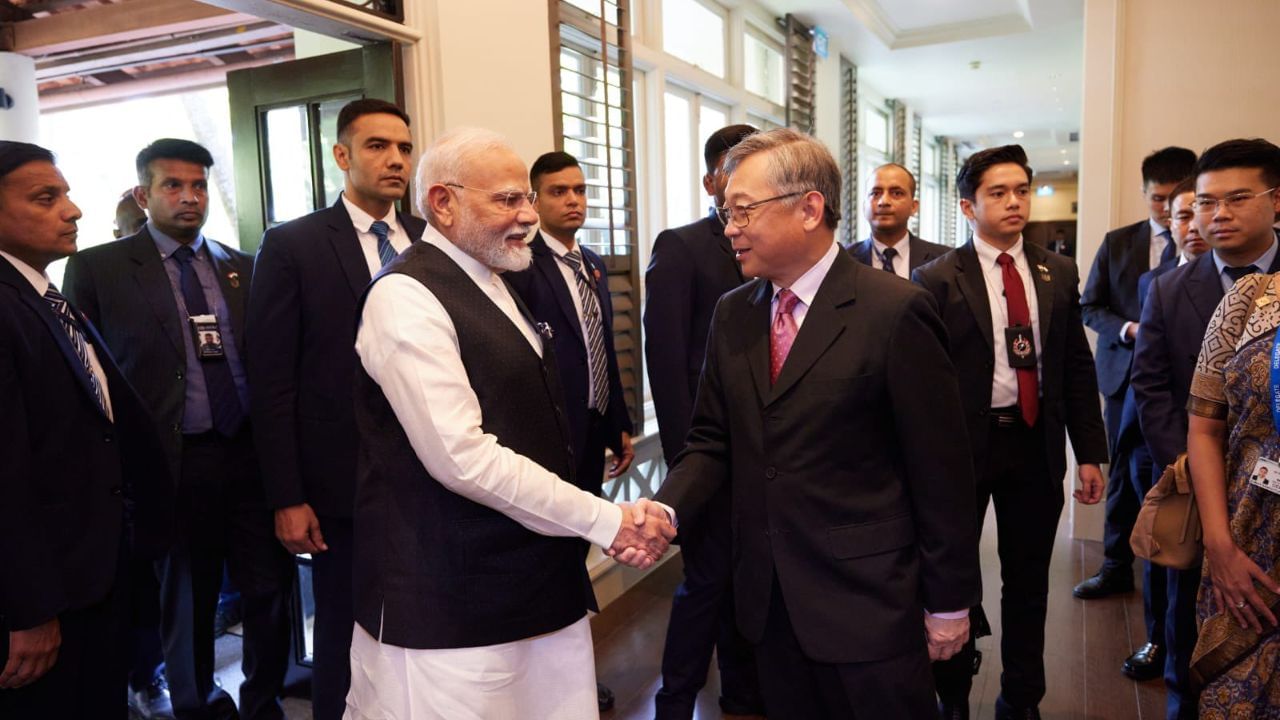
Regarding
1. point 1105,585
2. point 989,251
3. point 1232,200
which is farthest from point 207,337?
point 1105,585

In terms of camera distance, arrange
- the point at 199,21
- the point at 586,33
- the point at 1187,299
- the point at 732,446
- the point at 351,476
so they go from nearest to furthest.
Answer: the point at 732,446, the point at 351,476, the point at 1187,299, the point at 586,33, the point at 199,21

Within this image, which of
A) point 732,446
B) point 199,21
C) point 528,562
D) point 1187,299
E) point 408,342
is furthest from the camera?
point 199,21

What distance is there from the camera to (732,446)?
1.75m

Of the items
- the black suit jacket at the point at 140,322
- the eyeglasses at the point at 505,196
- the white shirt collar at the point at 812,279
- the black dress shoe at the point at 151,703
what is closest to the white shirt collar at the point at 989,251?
the white shirt collar at the point at 812,279

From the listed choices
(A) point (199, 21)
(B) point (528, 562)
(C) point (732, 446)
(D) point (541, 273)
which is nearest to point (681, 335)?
(D) point (541, 273)

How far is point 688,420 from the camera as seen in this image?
2740 millimetres

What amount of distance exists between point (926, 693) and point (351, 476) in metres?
1.47

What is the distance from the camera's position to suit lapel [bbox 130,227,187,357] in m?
2.54

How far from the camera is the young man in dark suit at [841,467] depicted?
1580mm

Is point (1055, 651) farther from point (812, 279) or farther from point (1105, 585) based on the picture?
point (812, 279)

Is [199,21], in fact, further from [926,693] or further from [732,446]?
[926,693]

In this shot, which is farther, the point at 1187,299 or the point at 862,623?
the point at 1187,299

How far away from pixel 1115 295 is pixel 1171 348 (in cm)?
153

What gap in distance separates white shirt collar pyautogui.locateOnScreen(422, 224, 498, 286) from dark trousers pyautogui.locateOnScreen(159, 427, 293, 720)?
4.42 feet
